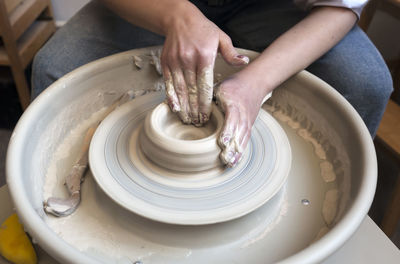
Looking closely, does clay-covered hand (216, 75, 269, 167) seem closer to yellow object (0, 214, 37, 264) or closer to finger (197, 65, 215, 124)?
finger (197, 65, 215, 124)

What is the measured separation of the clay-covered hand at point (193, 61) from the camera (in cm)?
100

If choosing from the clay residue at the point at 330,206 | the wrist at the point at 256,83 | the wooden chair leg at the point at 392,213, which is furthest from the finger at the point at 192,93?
the wooden chair leg at the point at 392,213

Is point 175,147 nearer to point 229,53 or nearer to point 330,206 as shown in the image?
point 229,53

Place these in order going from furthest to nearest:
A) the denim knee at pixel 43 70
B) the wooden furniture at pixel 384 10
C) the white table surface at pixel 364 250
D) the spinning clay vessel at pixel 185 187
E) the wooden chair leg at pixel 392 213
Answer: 1. the wooden furniture at pixel 384 10
2. the wooden chair leg at pixel 392 213
3. the denim knee at pixel 43 70
4. the white table surface at pixel 364 250
5. the spinning clay vessel at pixel 185 187

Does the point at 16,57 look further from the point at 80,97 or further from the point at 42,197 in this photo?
the point at 42,197

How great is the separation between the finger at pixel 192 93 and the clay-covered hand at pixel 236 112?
60 mm

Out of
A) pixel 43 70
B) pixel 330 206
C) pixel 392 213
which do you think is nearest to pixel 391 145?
pixel 392 213

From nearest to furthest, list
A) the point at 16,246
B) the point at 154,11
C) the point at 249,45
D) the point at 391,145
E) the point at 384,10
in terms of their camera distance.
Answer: the point at 16,246 → the point at 154,11 → the point at 249,45 → the point at 391,145 → the point at 384,10

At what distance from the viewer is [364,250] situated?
101cm

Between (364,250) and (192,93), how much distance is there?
1.99 feet

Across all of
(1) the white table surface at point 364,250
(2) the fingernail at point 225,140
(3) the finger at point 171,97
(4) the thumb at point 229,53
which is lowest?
(1) the white table surface at point 364,250

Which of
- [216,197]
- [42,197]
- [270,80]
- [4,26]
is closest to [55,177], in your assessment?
[42,197]

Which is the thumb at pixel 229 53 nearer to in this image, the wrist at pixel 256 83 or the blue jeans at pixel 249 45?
the wrist at pixel 256 83

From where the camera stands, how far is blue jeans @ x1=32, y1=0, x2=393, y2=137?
4.17 ft
